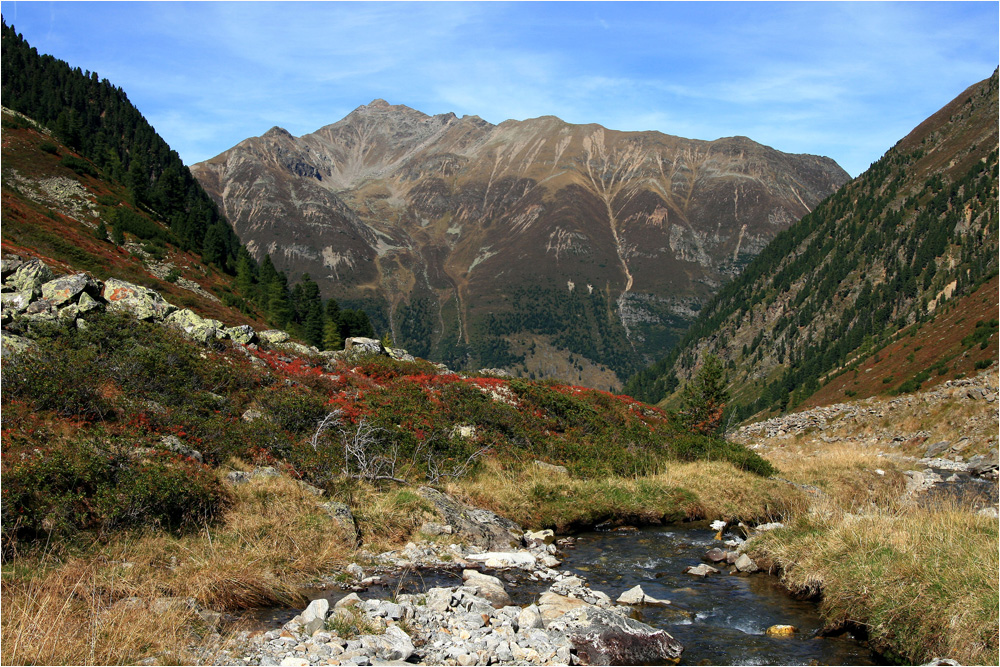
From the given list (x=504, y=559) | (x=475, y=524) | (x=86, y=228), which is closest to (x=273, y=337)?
(x=475, y=524)

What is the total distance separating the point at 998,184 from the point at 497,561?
155 meters

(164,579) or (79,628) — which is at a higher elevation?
(79,628)

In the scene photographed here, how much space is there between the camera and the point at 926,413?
1809 inches

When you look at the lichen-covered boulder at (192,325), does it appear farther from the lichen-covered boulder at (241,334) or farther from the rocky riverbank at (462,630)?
the rocky riverbank at (462,630)

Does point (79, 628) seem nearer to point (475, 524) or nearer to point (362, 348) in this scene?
point (475, 524)

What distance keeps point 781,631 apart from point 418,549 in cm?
781

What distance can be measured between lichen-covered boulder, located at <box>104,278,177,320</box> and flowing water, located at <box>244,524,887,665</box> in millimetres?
18672

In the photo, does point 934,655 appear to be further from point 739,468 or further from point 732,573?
point 739,468

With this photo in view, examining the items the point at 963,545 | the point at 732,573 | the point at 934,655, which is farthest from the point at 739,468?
the point at 934,655

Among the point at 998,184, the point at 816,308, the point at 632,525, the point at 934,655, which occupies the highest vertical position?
the point at 998,184

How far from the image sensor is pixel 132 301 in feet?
82.8

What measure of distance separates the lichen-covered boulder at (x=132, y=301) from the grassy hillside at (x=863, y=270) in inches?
3689

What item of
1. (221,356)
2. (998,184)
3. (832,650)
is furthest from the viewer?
(998,184)

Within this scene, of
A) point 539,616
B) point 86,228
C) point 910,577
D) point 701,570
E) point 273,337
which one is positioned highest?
point 86,228
